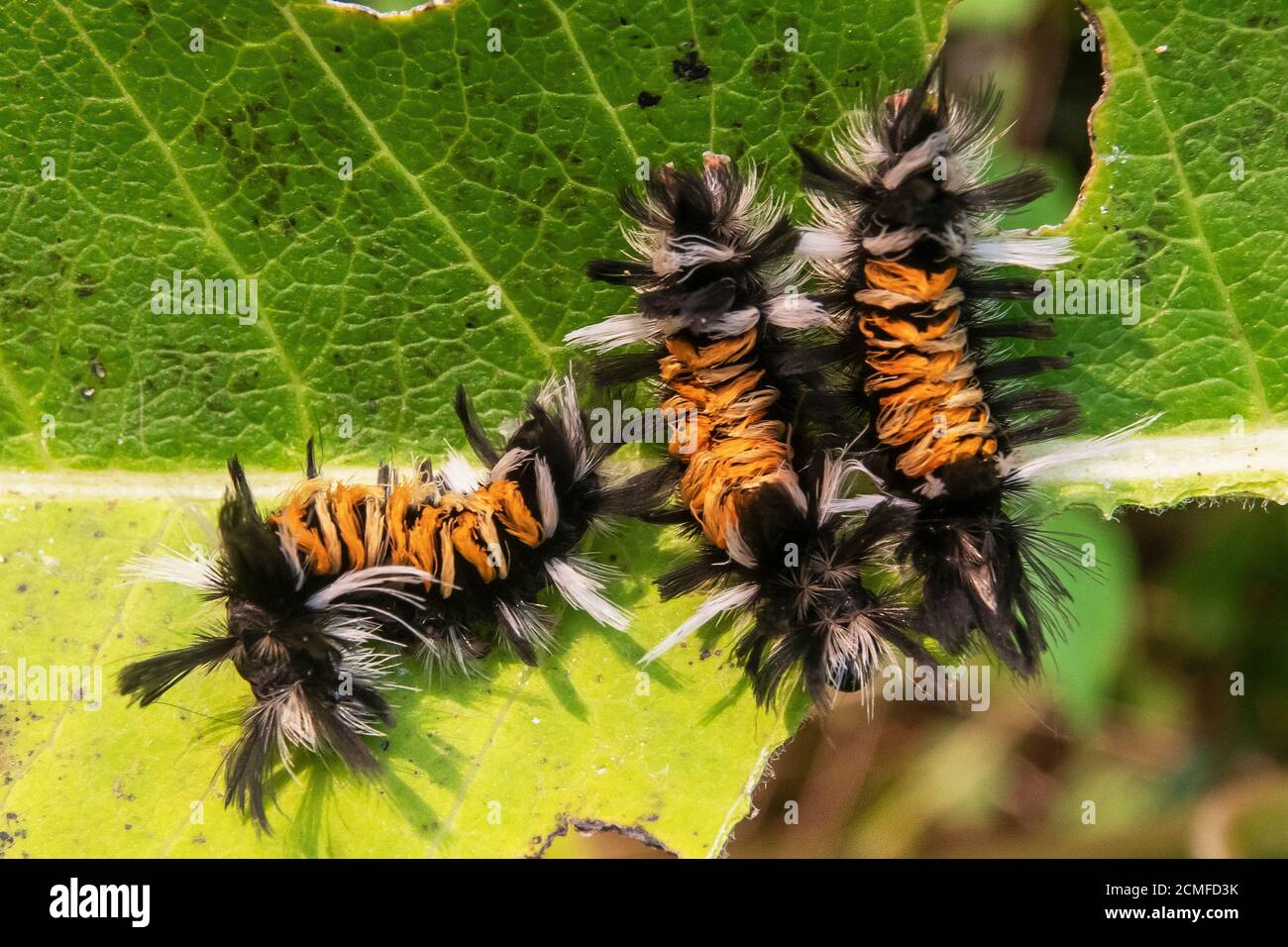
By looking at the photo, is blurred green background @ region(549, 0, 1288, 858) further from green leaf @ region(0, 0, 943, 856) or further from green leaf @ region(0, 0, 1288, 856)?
green leaf @ region(0, 0, 943, 856)

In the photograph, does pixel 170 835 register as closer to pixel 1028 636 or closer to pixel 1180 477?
pixel 1028 636

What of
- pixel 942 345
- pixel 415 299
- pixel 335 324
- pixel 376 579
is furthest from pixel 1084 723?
pixel 335 324

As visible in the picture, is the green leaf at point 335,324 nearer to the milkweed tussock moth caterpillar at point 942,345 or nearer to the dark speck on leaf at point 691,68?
the dark speck on leaf at point 691,68

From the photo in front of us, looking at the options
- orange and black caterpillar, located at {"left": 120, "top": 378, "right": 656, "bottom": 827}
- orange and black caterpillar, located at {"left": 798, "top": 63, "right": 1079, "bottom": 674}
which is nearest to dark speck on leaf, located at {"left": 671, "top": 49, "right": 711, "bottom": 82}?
orange and black caterpillar, located at {"left": 798, "top": 63, "right": 1079, "bottom": 674}

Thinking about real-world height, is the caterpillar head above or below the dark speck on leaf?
below

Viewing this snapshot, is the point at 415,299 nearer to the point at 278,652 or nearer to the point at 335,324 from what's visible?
the point at 335,324

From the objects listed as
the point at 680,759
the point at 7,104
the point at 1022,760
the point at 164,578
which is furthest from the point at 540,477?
the point at 1022,760
